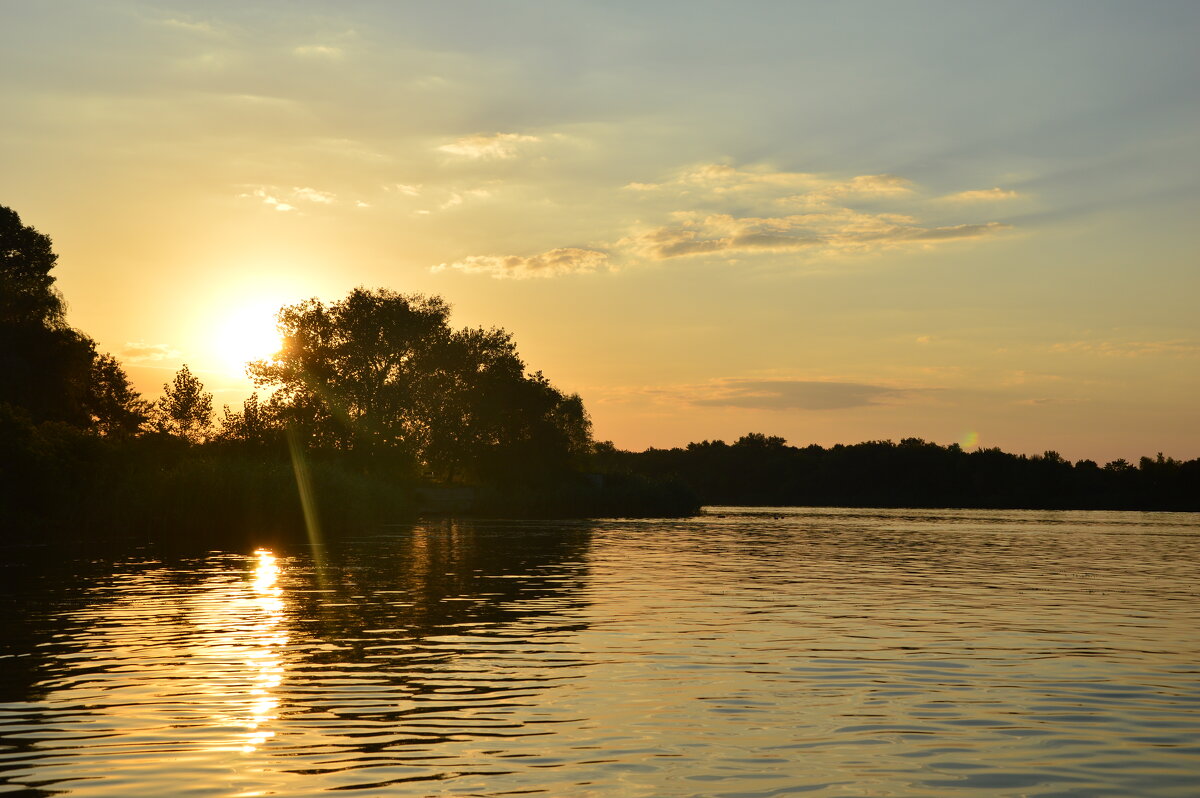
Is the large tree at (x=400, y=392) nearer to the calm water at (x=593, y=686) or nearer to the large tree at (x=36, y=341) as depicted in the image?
the large tree at (x=36, y=341)

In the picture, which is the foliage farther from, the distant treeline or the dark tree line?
the distant treeline

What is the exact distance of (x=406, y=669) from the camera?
61.5ft

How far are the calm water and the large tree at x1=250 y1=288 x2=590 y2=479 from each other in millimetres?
76340

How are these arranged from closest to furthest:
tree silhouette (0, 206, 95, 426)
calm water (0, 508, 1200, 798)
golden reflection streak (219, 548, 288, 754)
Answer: calm water (0, 508, 1200, 798) → golden reflection streak (219, 548, 288, 754) → tree silhouette (0, 206, 95, 426)

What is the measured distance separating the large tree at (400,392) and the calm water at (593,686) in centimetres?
7634

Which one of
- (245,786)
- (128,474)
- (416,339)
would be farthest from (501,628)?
(416,339)

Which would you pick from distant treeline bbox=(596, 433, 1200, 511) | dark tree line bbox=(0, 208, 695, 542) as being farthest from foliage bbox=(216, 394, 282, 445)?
distant treeline bbox=(596, 433, 1200, 511)

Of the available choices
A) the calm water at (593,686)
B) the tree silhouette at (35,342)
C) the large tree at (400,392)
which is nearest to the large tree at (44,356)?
the tree silhouette at (35,342)

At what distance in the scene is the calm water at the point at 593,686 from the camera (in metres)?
12.0

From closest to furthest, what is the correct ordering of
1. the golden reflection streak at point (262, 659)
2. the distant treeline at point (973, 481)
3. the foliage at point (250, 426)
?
the golden reflection streak at point (262, 659) < the foliage at point (250, 426) < the distant treeline at point (973, 481)

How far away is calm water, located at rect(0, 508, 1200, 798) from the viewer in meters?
12.0

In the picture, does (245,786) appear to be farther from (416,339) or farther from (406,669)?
(416,339)

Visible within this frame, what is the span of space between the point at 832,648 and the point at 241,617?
1382 cm

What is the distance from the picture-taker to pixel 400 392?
11775 cm
